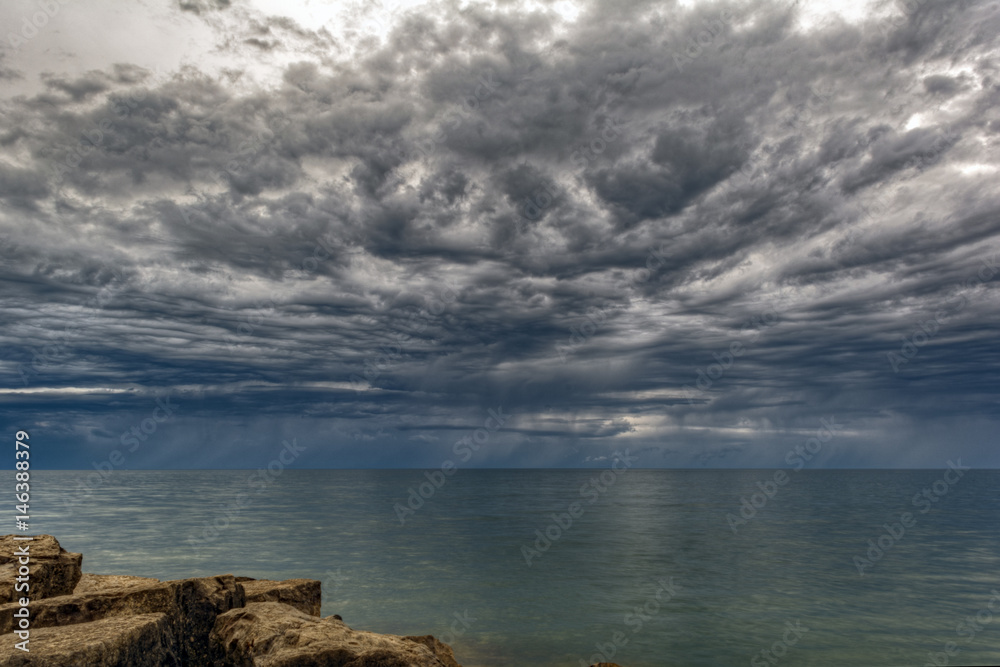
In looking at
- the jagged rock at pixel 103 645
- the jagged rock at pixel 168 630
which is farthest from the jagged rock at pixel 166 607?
the jagged rock at pixel 103 645

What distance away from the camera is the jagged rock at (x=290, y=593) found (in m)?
13.1

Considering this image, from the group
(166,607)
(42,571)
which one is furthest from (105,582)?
(166,607)

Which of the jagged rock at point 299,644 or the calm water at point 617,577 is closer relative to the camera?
the jagged rock at point 299,644

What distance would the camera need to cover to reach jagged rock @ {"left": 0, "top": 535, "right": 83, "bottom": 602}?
10.4m

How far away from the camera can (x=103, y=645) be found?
7.56 m

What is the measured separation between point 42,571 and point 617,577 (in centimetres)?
2830

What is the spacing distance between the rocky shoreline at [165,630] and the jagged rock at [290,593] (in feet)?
1.58

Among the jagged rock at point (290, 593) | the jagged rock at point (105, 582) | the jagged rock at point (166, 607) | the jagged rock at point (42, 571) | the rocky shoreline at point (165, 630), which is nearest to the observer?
A: the rocky shoreline at point (165, 630)

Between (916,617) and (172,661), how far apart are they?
30658 millimetres

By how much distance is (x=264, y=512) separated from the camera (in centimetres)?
7081

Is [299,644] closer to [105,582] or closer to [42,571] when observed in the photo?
[42,571]

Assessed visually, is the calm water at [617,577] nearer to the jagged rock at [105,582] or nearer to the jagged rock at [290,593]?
the jagged rock at [290,593]

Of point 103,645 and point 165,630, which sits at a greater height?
point 103,645

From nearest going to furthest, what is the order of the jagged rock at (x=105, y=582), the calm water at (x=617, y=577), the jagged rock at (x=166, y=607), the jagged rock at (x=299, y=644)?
the jagged rock at (x=299, y=644)
the jagged rock at (x=166, y=607)
the jagged rock at (x=105, y=582)
the calm water at (x=617, y=577)
